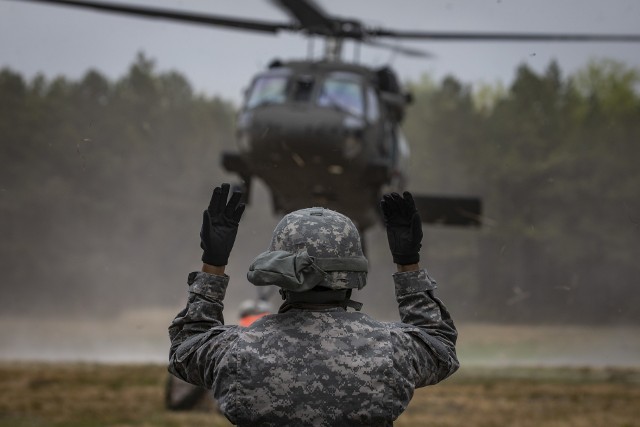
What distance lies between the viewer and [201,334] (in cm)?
276

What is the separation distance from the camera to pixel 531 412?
428 inches

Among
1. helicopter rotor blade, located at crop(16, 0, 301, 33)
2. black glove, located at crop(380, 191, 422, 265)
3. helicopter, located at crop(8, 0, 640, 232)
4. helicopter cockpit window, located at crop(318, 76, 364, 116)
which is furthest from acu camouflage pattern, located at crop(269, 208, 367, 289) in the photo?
helicopter cockpit window, located at crop(318, 76, 364, 116)

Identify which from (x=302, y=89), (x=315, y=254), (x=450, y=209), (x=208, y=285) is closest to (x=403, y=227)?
(x=315, y=254)

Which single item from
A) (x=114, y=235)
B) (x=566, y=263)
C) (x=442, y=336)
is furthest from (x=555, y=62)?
(x=442, y=336)

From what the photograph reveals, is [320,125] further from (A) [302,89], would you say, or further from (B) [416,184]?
(B) [416,184]

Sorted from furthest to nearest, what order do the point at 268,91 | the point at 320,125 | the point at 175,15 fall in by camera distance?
the point at 268,91 < the point at 320,125 < the point at 175,15

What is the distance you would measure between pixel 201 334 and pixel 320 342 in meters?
0.35

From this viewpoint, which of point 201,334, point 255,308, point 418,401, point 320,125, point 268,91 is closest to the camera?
point 201,334

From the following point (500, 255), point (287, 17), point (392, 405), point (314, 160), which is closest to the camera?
point (392, 405)

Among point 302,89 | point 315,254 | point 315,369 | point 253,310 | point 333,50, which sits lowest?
point 253,310

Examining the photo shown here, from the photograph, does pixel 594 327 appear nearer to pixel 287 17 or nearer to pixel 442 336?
pixel 287 17

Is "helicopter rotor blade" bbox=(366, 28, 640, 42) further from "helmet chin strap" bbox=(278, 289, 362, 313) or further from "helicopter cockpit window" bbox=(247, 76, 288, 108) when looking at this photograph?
"helmet chin strap" bbox=(278, 289, 362, 313)

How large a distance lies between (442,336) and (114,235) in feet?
70.1

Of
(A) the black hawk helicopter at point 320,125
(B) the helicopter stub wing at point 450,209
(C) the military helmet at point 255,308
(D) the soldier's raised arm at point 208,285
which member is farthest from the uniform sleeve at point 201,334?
(B) the helicopter stub wing at point 450,209
